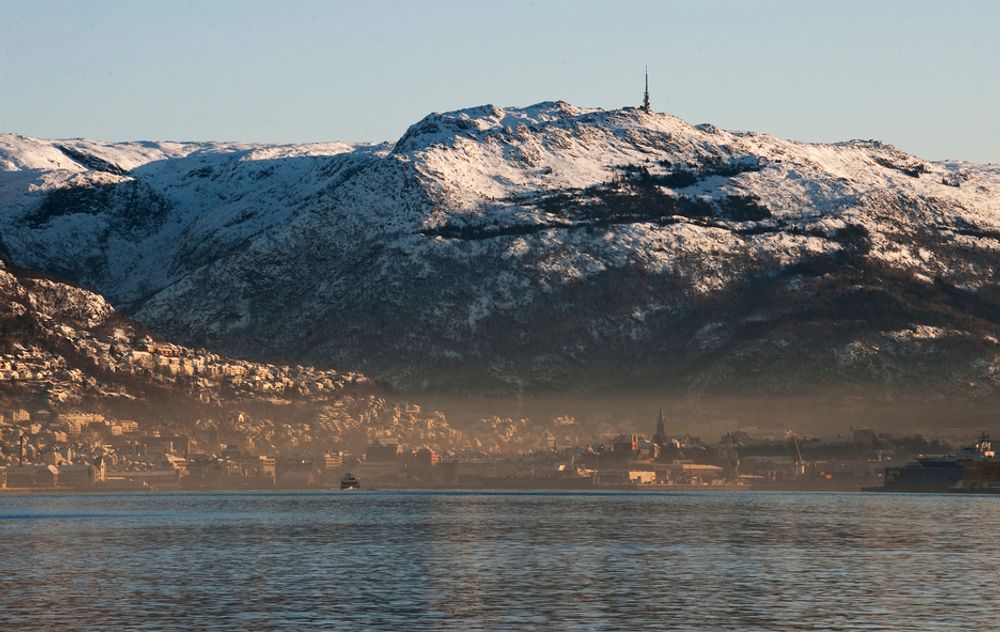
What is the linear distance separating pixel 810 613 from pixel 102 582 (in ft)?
190

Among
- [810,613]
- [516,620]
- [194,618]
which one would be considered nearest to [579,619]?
[516,620]

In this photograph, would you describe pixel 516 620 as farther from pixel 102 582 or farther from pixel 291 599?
pixel 102 582

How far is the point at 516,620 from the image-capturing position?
4970 inches

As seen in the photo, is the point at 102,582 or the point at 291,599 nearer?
the point at 291,599

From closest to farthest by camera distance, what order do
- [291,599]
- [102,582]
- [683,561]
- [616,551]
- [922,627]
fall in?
[922,627] < [291,599] < [102,582] < [683,561] < [616,551]

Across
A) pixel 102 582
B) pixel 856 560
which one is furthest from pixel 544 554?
pixel 102 582

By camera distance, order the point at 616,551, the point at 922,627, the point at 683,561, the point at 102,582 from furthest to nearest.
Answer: the point at 616,551 < the point at 683,561 < the point at 102,582 < the point at 922,627

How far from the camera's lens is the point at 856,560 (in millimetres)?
177250

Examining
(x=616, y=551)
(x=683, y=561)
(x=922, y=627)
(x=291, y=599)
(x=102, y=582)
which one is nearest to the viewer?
(x=922, y=627)

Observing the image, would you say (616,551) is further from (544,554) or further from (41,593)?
(41,593)

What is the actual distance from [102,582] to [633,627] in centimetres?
5056

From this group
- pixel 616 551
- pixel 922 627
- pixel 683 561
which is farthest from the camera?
pixel 616 551

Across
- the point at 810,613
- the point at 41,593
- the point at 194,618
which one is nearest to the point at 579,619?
the point at 810,613

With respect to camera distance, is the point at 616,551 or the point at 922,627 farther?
the point at 616,551
